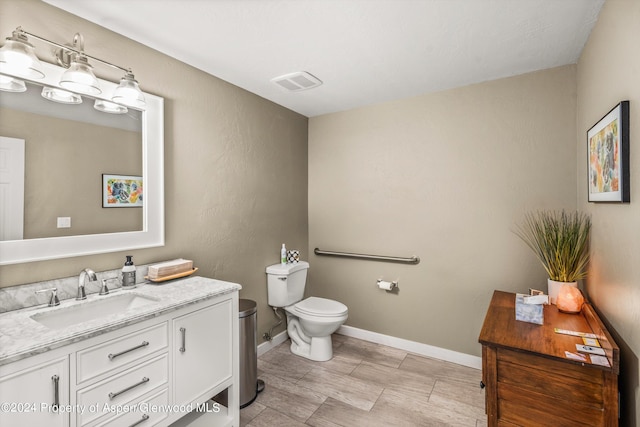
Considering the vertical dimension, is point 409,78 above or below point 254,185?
above

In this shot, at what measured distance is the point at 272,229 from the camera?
292cm

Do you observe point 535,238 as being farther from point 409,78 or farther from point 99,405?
point 99,405

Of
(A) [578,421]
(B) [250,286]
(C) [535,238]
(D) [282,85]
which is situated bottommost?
(A) [578,421]

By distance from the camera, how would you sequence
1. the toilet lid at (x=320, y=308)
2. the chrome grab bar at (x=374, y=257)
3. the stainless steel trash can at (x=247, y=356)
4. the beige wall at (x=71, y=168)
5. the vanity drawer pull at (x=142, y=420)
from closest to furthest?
the vanity drawer pull at (x=142, y=420) → the beige wall at (x=71, y=168) → the stainless steel trash can at (x=247, y=356) → the toilet lid at (x=320, y=308) → the chrome grab bar at (x=374, y=257)

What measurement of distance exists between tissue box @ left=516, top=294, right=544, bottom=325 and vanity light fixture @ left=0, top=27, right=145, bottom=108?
246 cm

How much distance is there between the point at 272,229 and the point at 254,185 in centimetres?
47

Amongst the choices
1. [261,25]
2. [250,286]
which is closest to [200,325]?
[250,286]

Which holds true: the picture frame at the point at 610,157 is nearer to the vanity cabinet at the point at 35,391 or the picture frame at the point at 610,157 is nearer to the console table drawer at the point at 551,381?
the console table drawer at the point at 551,381

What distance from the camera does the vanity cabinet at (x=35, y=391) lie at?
100cm

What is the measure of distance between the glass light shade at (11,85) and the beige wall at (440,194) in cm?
236

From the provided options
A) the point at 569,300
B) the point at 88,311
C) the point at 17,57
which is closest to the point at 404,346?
the point at 569,300

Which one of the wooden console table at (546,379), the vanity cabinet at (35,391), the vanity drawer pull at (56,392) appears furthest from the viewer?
the wooden console table at (546,379)

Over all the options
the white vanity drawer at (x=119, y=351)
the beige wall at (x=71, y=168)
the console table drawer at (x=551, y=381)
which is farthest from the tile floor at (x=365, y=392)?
the beige wall at (x=71, y=168)

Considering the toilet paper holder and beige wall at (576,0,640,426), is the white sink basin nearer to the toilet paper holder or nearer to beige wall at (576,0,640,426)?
the toilet paper holder
